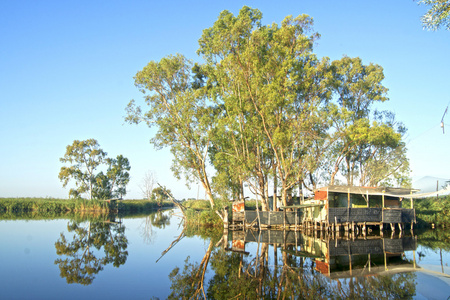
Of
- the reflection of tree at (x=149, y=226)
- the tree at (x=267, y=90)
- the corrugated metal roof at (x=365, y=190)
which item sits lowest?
the reflection of tree at (x=149, y=226)

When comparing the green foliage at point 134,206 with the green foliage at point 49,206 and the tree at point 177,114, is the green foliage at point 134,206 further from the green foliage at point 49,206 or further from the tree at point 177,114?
the tree at point 177,114

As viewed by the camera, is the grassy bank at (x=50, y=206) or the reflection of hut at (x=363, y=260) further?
the grassy bank at (x=50, y=206)

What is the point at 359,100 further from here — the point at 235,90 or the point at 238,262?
the point at 238,262

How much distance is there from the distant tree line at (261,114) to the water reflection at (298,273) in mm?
9725

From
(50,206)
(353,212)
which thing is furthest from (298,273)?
(50,206)

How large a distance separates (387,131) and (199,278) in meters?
24.2

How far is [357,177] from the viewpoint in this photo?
3512 cm

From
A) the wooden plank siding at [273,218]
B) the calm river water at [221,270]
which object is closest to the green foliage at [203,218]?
the wooden plank siding at [273,218]

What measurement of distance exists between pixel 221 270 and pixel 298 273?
2842 millimetres

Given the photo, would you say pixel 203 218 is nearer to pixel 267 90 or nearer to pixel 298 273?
pixel 267 90

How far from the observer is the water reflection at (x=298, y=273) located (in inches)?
382

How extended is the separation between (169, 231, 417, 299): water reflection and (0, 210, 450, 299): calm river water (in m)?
0.03

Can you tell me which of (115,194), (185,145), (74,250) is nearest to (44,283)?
(74,250)

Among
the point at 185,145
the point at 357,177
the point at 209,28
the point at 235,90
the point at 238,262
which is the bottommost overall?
the point at 238,262
